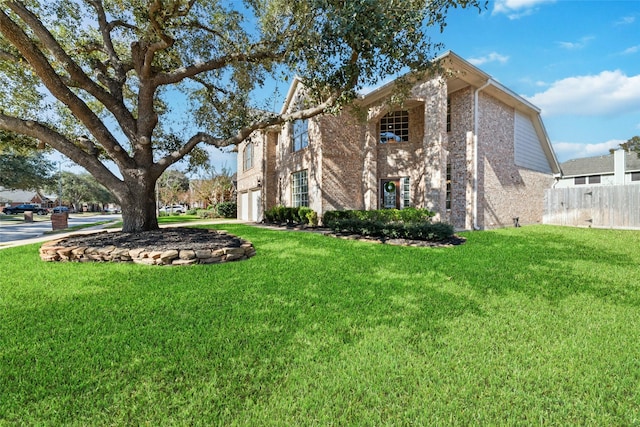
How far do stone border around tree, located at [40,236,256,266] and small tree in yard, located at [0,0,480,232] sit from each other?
216 cm

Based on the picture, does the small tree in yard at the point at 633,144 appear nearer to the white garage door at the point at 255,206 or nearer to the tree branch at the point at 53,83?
the white garage door at the point at 255,206

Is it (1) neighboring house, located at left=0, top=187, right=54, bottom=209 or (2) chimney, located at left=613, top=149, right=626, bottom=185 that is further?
(1) neighboring house, located at left=0, top=187, right=54, bottom=209

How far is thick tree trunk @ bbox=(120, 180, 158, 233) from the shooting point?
831 centimetres

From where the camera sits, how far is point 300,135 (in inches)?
597

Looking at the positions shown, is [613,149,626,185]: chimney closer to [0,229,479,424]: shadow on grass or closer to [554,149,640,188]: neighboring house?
[554,149,640,188]: neighboring house

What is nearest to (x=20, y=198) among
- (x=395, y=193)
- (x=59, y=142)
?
(x=59, y=142)

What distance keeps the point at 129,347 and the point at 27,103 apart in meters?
12.4

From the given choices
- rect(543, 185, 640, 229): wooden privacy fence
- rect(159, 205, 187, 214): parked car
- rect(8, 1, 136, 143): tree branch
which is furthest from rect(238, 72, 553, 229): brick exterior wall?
rect(159, 205, 187, 214): parked car

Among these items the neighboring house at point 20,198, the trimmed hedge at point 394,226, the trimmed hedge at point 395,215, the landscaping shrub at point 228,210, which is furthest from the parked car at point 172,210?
the trimmed hedge at point 394,226

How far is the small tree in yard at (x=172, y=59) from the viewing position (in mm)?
6320

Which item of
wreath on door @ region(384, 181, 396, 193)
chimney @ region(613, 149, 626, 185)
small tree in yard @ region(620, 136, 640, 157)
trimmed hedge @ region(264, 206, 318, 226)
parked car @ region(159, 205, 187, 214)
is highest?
small tree in yard @ region(620, 136, 640, 157)

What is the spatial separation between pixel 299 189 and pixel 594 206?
13904mm

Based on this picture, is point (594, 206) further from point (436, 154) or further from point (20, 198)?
point (20, 198)

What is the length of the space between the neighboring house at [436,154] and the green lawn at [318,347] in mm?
6904
